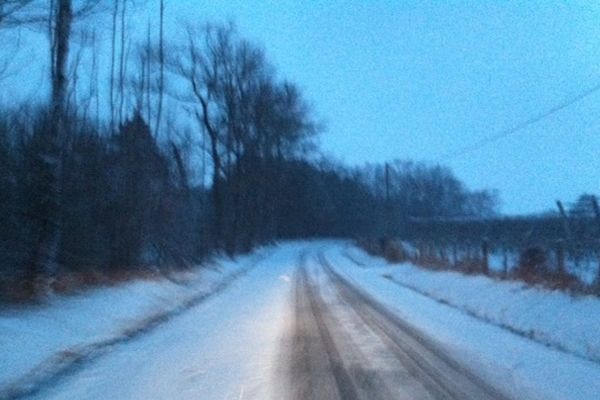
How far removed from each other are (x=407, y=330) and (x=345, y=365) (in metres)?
4.68

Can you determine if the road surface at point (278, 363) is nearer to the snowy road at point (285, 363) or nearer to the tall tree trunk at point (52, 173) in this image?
the snowy road at point (285, 363)

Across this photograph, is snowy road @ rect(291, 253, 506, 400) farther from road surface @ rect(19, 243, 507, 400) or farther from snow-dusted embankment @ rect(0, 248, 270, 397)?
snow-dusted embankment @ rect(0, 248, 270, 397)

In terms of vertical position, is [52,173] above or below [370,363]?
above

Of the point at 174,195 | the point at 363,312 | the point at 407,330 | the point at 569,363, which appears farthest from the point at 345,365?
the point at 174,195

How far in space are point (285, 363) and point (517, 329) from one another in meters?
6.11

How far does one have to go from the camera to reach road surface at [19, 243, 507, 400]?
885 centimetres

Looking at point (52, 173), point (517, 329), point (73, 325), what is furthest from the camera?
point (52, 173)

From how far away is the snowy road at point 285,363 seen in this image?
8.86m

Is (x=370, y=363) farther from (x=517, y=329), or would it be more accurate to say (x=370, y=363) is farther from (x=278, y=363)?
(x=517, y=329)

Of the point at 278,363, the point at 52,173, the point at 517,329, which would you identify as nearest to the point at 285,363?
the point at 278,363

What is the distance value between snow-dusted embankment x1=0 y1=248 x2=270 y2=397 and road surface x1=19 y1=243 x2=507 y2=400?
15.0 inches

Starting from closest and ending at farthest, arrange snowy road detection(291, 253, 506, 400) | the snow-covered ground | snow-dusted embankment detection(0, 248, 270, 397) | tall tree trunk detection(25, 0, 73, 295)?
snowy road detection(291, 253, 506, 400) → the snow-covered ground → snow-dusted embankment detection(0, 248, 270, 397) → tall tree trunk detection(25, 0, 73, 295)

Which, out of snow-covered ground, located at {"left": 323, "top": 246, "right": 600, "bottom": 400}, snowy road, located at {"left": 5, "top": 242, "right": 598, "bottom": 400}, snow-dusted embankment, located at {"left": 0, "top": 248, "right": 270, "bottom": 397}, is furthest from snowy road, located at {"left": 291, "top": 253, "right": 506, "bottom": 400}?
snow-dusted embankment, located at {"left": 0, "top": 248, "right": 270, "bottom": 397}

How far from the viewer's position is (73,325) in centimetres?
1334
